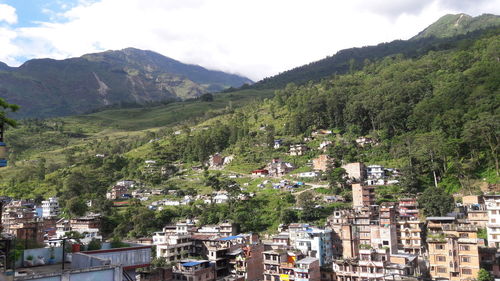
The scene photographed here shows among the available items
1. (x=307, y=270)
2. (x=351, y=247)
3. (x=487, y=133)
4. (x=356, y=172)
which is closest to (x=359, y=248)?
(x=351, y=247)

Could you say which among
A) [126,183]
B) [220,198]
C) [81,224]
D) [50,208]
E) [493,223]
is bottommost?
[81,224]

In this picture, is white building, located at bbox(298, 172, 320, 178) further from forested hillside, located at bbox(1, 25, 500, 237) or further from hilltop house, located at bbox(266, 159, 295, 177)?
hilltop house, located at bbox(266, 159, 295, 177)

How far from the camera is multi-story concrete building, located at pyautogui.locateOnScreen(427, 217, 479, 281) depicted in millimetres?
34281

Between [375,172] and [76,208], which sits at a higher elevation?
[375,172]

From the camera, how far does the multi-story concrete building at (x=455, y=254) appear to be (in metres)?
34.3

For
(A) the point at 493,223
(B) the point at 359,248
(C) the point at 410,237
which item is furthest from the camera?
(C) the point at 410,237

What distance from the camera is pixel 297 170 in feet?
239

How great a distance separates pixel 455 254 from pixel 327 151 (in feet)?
132

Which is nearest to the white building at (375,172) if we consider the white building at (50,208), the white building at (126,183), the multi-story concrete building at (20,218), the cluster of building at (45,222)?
the cluster of building at (45,222)

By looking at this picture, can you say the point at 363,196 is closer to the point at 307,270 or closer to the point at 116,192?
the point at 307,270

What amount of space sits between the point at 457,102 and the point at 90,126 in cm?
13127

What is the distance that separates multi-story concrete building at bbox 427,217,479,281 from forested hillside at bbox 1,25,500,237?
17.6m

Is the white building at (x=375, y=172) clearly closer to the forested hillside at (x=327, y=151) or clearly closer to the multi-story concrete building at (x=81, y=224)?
the forested hillside at (x=327, y=151)

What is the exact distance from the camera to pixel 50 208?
7144 cm
